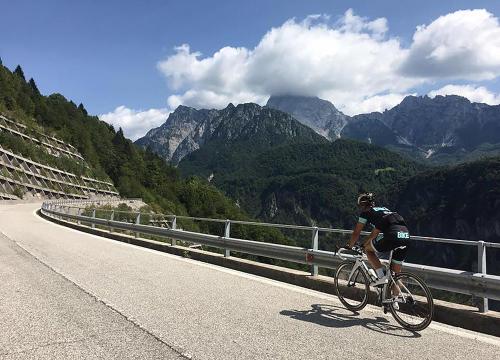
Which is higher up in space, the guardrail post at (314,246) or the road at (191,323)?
the guardrail post at (314,246)

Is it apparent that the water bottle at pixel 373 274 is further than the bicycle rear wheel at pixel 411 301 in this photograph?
Yes

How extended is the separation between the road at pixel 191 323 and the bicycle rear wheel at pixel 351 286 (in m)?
0.17

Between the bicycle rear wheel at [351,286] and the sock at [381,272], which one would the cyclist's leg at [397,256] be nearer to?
the sock at [381,272]

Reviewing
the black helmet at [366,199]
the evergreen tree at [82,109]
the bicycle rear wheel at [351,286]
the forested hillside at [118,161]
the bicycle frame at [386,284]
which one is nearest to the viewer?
the bicycle frame at [386,284]

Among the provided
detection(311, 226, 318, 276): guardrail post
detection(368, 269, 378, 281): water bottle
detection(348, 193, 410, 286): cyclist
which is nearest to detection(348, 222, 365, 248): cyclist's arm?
detection(348, 193, 410, 286): cyclist

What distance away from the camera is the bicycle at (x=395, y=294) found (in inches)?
253

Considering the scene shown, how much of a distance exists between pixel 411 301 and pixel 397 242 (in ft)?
2.70

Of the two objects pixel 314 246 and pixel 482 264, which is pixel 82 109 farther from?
pixel 482 264

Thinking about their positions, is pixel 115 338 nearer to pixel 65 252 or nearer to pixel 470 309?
pixel 470 309

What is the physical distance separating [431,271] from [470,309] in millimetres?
724

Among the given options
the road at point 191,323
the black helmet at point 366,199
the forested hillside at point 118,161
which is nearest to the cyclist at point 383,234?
the black helmet at point 366,199

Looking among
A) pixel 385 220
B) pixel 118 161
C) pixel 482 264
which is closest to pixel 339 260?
pixel 385 220

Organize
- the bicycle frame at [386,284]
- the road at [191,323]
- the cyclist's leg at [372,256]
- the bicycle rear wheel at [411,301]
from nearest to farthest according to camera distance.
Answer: the road at [191,323] < the bicycle rear wheel at [411,301] < the bicycle frame at [386,284] < the cyclist's leg at [372,256]

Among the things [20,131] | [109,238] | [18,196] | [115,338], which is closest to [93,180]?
[20,131]
